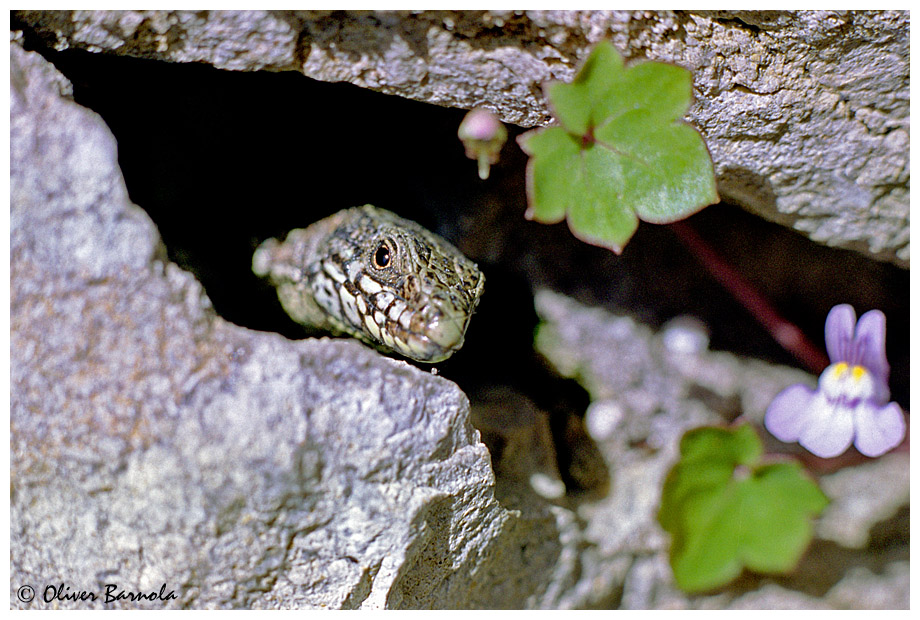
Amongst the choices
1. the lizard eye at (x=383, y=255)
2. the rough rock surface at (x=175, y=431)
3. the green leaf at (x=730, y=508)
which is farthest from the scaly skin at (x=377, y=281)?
the green leaf at (x=730, y=508)

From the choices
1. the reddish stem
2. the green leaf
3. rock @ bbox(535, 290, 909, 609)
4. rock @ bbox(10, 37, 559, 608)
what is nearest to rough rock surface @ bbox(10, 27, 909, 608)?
rock @ bbox(10, 37, 559, 608)

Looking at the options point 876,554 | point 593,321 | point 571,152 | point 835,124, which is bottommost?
point 876,554

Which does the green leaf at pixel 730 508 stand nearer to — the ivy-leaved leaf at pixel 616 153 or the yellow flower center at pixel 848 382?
the yellow flower center at pixel 848 382

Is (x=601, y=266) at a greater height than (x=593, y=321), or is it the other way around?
(x=601, y=266)

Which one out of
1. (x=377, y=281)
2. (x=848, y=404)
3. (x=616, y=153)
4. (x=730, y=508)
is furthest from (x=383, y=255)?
(x=848, y=404)

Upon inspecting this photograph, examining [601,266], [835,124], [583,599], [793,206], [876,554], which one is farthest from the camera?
[601,266]

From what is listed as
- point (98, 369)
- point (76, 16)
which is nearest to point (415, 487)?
point (98, 369)

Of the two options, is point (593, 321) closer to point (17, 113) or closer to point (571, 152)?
point (571, 152)
